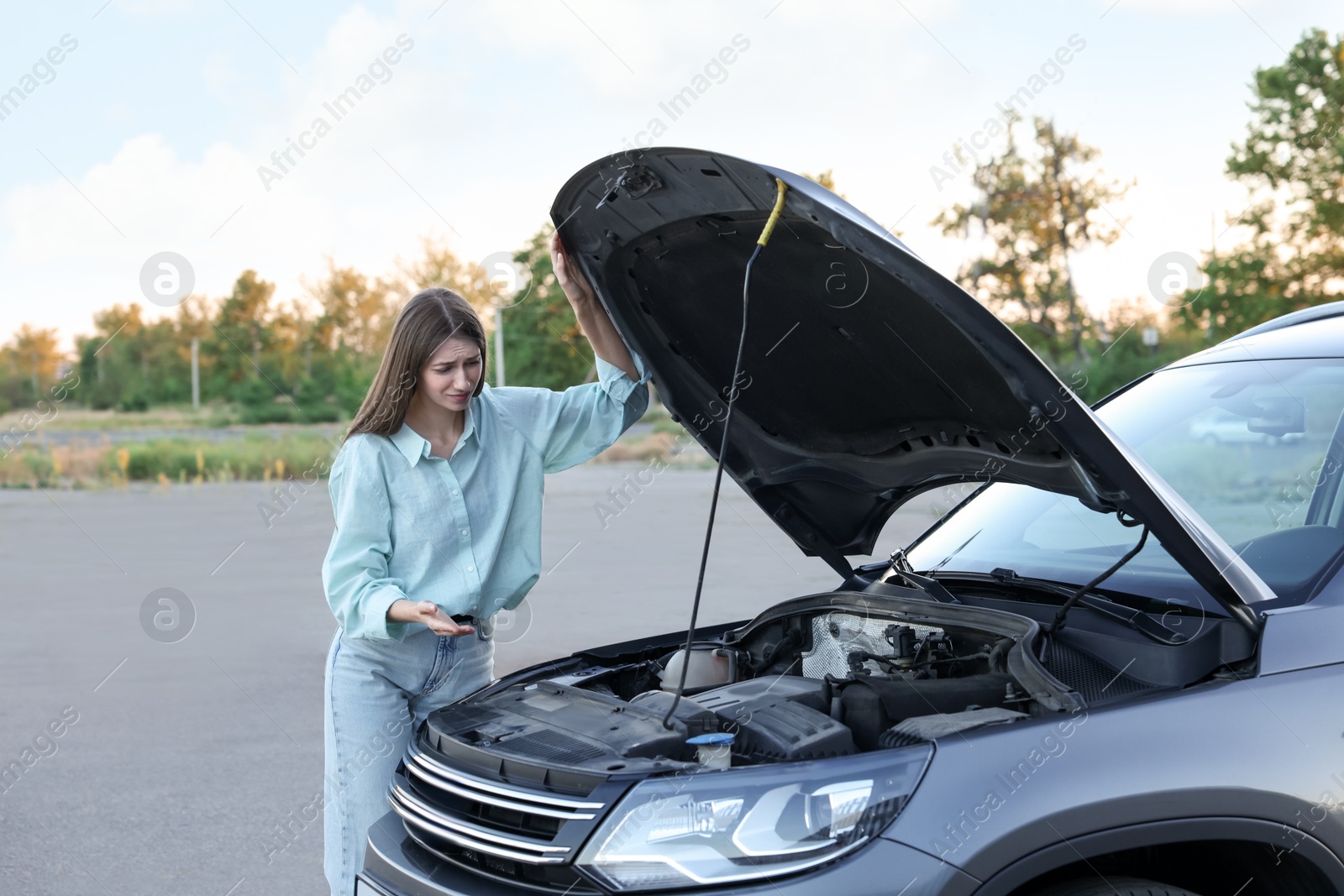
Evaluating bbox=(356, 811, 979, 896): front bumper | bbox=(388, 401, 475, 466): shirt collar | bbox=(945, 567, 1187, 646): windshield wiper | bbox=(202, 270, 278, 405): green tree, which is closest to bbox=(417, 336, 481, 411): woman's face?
bbox=(388, 401, 475, 466): shirt collar

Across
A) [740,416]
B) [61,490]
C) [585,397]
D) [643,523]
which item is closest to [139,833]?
[585,397]

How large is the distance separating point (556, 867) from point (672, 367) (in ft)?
5.66

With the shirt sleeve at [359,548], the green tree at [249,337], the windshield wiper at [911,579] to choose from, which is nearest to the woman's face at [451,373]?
the shirt sleeve at [359,548]

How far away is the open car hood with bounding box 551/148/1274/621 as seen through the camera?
93.9 inches

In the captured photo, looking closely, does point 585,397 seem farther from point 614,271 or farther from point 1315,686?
point 1315,686

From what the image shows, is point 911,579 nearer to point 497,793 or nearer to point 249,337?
point 497,793

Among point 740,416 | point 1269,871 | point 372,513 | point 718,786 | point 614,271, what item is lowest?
point 1269,871

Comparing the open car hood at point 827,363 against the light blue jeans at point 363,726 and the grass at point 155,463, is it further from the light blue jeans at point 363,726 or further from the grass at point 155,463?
the grass at point 155,463

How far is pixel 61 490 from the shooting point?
2294 centimetres

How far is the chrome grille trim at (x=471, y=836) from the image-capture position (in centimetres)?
222

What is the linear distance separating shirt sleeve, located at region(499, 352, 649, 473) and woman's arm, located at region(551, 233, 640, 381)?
26 millimetres

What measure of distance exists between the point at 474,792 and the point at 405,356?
131cm

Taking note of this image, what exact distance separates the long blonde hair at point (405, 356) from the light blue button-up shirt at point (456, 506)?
0.06 m

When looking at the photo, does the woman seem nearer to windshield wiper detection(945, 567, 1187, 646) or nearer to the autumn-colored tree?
windshield wiper detection(945, 567, 1187, 646)
